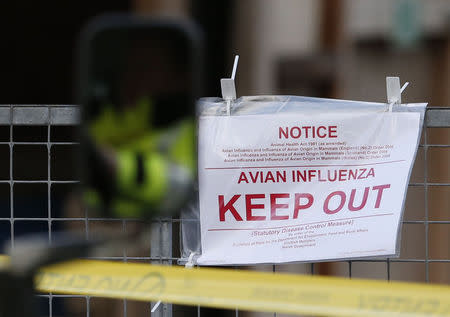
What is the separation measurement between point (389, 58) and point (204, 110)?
3.71m

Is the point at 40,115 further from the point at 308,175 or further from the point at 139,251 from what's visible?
the point at 139,251

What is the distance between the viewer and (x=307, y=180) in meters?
2.98

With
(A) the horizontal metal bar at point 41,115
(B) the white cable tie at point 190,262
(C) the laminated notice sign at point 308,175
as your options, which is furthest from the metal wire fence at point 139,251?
(A) the horizontal metal bar at point 41,115

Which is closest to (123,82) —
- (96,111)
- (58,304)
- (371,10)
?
(96,111)

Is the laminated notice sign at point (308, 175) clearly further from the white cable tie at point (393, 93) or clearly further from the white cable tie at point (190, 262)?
the white cable tie at point (190, 262)

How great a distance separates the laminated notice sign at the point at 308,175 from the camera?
2982 mm

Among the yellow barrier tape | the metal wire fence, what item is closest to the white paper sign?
the yellow barrier tape

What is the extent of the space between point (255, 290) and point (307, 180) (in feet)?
2.32

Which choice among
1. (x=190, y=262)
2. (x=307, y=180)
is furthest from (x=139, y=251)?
(x=307, y=180)

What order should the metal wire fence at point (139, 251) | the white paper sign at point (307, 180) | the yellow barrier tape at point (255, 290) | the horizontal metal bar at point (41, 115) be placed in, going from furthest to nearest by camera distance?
the metal wire fence at point (139, 251) → the horizontal metal bar at point (41, 115) → the white paper sign at point (307, 180) → the yellow barrier tape at point (255, 290)

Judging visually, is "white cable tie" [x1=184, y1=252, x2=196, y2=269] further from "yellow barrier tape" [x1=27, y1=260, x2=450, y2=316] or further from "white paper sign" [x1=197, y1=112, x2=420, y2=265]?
"yellow barrier tape" [x1=27, y1=260, x2=450, y2=316]

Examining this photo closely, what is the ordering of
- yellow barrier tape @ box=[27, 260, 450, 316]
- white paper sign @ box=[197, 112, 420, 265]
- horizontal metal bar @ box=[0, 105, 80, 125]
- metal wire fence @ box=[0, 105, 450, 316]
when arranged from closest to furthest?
1. yellow barrier tape @ box=[27, 260, 450, 316]
2. white paper sign @ box=[197, 112, 420, 265]
3. horizontal metal bar @ box=[0, 105, 80, 125]
4. metal wire fence @ box=[0, 105, 450, 316]

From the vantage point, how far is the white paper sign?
298cm

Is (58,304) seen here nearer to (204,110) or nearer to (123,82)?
(204,110)
